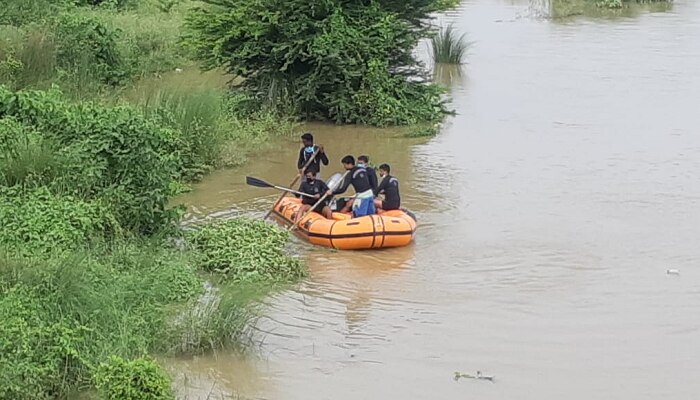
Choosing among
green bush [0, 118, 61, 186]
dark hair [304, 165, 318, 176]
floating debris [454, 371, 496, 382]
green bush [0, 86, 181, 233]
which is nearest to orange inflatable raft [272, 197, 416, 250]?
dark hair [304, 165, 318, 176]

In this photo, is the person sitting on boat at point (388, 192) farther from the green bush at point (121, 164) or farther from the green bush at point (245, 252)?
the green bush at point (121, 164)

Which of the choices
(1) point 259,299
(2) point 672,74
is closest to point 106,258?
(1) point 259,299

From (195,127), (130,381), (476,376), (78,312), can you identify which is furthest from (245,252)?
(195,127)

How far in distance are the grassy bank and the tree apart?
5.95 feet

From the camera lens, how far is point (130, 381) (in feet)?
24.2

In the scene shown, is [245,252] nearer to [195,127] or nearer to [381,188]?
[381,188]

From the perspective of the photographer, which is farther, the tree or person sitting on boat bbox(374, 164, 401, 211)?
the tree

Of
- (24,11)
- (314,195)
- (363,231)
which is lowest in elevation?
(363,231)

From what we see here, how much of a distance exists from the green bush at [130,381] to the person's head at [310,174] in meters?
6.47

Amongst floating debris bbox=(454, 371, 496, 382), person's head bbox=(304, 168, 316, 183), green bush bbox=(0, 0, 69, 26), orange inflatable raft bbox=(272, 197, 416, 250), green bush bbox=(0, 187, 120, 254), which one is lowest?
floating debris bbox=(454, 371, 496, 382)

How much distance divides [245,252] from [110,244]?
1446 mm

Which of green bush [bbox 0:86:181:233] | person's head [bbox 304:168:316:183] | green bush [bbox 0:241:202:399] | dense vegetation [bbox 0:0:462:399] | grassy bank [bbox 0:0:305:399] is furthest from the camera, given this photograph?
person's head [bbox 304:168:316:183]

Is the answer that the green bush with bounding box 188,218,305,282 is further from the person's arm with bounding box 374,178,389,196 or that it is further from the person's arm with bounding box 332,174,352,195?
the person's arm with bounding box 374,178,389,196

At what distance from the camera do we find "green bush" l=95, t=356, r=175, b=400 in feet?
24.1
